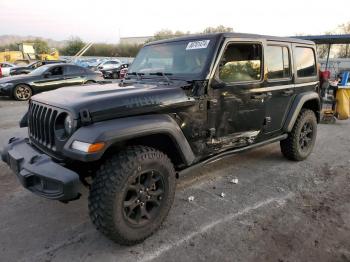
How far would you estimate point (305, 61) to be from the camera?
520 centimetres

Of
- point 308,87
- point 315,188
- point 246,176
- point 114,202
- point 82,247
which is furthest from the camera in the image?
point 308,87

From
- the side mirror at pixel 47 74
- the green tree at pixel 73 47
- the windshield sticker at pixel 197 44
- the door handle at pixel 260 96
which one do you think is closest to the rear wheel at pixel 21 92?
the side mirror at pixel 47 74

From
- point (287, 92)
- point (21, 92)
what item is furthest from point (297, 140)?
point (21, 92)

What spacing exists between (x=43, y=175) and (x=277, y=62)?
3361mm

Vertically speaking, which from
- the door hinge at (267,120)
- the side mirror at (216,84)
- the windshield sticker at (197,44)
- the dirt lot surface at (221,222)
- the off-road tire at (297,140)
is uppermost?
the windshield sticker at (197,44)

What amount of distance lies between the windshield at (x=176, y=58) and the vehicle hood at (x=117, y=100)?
Answer: 38 centimetres

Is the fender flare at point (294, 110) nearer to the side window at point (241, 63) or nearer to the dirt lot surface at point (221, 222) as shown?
the dirt lot surface at point (221, 222)

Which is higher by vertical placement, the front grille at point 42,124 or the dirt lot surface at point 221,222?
the front grille at point 42,124

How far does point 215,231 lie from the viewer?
328 cm

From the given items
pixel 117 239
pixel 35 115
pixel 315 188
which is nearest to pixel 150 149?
pixel 117 239

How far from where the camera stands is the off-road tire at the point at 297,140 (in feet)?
16.8

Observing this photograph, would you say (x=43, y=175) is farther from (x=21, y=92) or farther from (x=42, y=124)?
(x=21, y=92)

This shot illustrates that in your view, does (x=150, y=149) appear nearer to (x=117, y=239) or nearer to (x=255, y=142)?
(x=117, y=239)

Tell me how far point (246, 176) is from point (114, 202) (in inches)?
98.2
